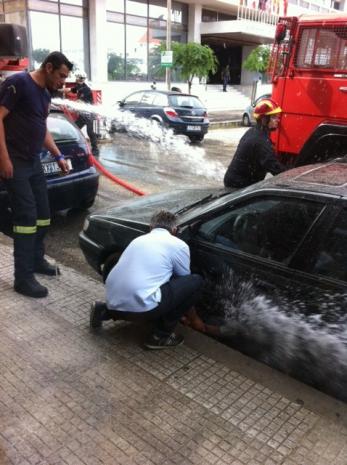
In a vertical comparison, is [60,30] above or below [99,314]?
above

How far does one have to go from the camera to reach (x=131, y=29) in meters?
25.8

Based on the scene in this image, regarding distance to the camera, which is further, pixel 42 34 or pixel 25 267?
pixel 42 34

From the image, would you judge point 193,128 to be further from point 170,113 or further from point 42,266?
point 42,266

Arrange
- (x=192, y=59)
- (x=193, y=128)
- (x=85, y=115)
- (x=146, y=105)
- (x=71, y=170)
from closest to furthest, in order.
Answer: (x=71, y=170)
(x=85, y=115)
(x=193, y=128)
(x=146, y=105)
(x=192, y=59)

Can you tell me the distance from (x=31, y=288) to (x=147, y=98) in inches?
459

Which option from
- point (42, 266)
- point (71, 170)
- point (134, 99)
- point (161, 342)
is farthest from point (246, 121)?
point (161, 342)

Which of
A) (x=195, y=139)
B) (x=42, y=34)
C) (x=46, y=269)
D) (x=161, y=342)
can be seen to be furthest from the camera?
(x=42, y=34)

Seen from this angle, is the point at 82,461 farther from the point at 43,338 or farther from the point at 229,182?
the point at 229,182

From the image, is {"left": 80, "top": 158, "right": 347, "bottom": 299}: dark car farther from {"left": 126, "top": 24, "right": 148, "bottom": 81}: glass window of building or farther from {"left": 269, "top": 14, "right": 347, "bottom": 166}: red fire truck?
{"left": 126, "top": 24, "right": 148, "bottom": 81}: glass window of building

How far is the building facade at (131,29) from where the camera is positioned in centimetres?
2186

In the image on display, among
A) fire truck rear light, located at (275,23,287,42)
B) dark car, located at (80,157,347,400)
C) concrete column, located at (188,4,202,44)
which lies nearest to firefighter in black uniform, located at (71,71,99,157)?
fire truck rear light, located at (275,23,287,42)

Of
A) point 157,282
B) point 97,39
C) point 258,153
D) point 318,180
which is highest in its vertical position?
point 97,39

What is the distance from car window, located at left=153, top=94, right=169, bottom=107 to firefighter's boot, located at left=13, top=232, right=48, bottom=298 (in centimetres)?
1093

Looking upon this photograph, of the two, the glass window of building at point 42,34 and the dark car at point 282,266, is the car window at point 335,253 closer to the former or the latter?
the dark car at point 282,266
